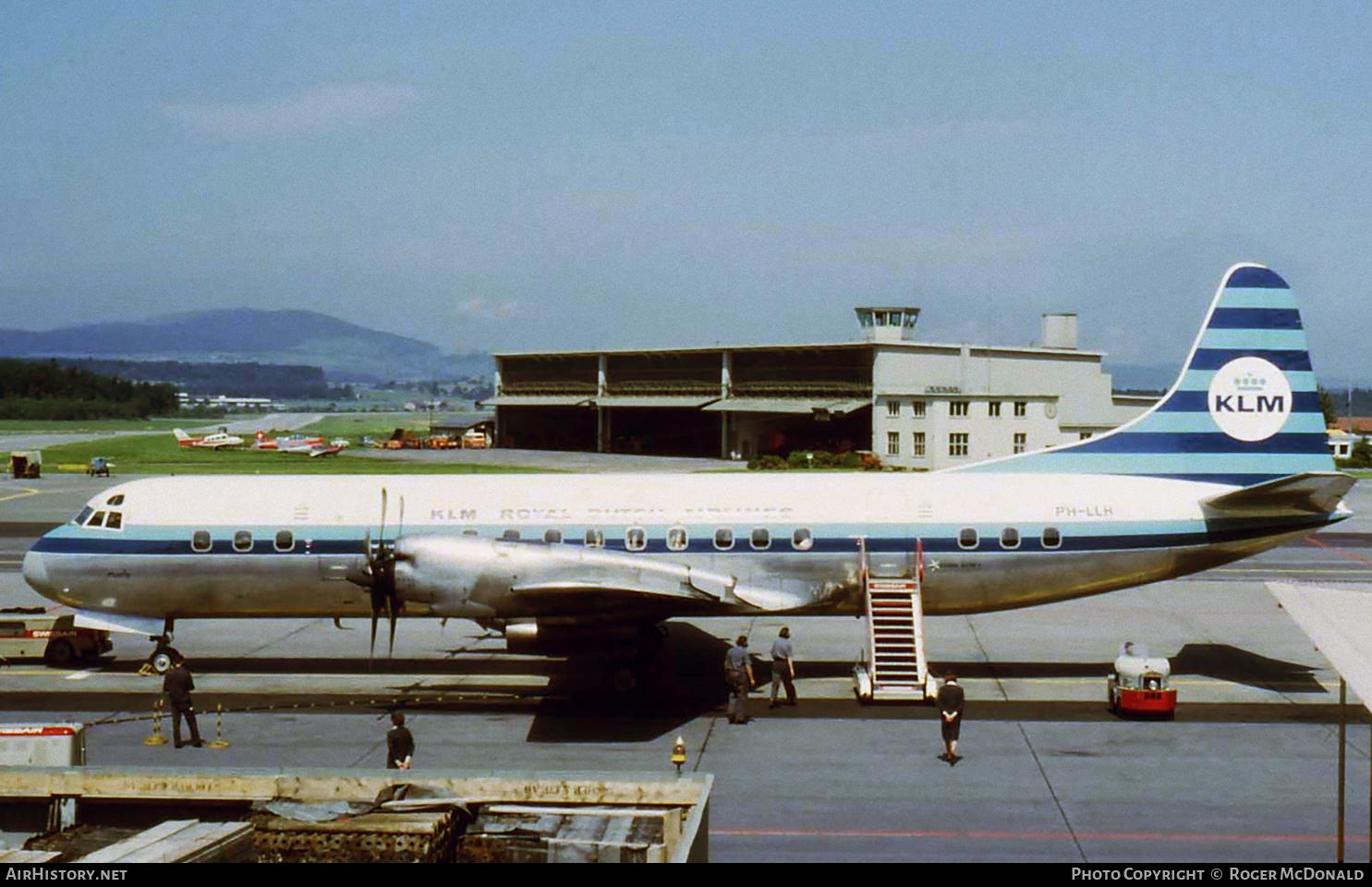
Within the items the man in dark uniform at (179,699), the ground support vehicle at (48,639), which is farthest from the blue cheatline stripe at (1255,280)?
the ground support vehicle at (48,639)

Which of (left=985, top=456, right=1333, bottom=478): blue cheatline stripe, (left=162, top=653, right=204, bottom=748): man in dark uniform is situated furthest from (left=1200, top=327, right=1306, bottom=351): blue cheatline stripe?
(left=162, top=653, right=204, bottom=748): man in dark uniform

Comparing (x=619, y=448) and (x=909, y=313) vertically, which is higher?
(x=909, y=313)

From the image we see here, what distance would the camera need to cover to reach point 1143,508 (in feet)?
77.2

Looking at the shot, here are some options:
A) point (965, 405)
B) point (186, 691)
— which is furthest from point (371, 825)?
point (965, 405)

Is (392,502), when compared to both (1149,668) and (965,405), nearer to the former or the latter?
(1149,668)

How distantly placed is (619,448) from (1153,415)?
7750 cm

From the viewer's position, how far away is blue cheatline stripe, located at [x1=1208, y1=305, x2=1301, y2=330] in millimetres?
24938

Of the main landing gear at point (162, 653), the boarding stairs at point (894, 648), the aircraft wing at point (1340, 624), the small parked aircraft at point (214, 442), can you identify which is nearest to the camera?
the aircraft wing at point (1340, 624)

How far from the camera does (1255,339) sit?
24922mm

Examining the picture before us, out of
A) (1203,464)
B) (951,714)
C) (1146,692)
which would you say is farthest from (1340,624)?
(1203,464)

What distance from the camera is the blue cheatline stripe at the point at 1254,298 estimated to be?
25.0m

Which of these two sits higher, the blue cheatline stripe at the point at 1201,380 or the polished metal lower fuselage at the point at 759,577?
the blue cheatline stripe at the point at 1201,380

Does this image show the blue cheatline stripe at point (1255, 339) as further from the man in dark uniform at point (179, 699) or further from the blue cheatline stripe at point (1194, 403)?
the man in dark uniform at point (179, 699)

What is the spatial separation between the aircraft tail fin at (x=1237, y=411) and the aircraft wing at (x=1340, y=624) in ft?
46.1
